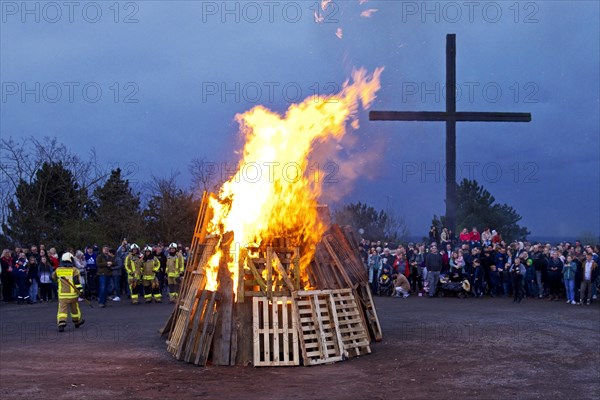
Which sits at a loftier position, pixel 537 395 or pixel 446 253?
pixel 446 253

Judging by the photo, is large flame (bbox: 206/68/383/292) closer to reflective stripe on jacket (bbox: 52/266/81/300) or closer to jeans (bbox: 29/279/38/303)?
reflective stripe on jacket (bbox: 52/266/81/300)

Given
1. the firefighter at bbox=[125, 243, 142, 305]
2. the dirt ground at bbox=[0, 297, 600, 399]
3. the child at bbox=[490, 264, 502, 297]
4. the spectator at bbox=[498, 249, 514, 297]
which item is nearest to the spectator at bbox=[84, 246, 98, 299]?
the firefighter at bbox=[125, 243, 142, 305]

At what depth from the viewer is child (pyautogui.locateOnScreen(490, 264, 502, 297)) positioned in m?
24.1

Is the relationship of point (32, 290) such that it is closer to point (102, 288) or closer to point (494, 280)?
point (102, 288)

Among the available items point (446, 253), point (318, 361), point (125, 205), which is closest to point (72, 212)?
point (125, 205)

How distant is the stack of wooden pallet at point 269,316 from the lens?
12.3 meters

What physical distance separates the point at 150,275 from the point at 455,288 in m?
11.7

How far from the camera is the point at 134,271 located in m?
22.7

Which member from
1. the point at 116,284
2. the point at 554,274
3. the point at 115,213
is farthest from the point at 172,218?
the point at 554,274

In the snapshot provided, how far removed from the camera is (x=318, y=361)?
1220 cm

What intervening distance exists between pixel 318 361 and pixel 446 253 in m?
13.9

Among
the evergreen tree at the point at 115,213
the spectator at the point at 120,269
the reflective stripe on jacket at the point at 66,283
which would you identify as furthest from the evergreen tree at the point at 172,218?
the reflective stripe on jacket at the point at 66,283

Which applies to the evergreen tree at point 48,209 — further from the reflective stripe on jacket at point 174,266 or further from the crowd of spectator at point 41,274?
the reflective stripe on jacket at point 174,266

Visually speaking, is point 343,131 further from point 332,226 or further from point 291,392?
point 291,392
